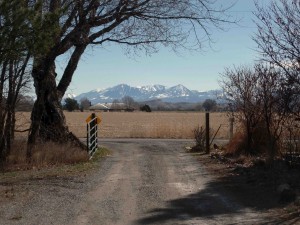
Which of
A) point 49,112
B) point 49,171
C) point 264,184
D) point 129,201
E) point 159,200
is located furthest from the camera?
point 49,112

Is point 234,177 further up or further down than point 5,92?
further down

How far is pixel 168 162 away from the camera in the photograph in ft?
55.2

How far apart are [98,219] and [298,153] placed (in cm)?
770

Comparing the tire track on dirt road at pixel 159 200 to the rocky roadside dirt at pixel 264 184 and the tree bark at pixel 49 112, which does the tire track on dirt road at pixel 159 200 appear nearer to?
the rocky roadside dirt at pixel 264 184

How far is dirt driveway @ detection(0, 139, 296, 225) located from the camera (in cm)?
812

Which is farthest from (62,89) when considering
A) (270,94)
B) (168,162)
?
(270,94)

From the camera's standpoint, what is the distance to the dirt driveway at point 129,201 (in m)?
8.12

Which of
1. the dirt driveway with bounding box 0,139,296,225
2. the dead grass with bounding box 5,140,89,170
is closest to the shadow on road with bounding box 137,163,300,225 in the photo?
the dirt driveway with bounding box 0,139,296,225

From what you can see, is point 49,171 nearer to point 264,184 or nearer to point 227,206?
point 264,184

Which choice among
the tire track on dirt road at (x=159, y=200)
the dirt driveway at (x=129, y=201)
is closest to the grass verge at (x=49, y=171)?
the dirt driveway at (x=129, y=201)

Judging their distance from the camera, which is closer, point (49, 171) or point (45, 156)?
point (49, 171)

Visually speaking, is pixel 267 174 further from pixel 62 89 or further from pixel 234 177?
pixel 62 89

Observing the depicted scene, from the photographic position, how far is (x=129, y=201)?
9.56 metres

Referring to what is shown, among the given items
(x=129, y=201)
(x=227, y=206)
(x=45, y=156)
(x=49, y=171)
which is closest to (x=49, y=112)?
(x=45, y=156)
